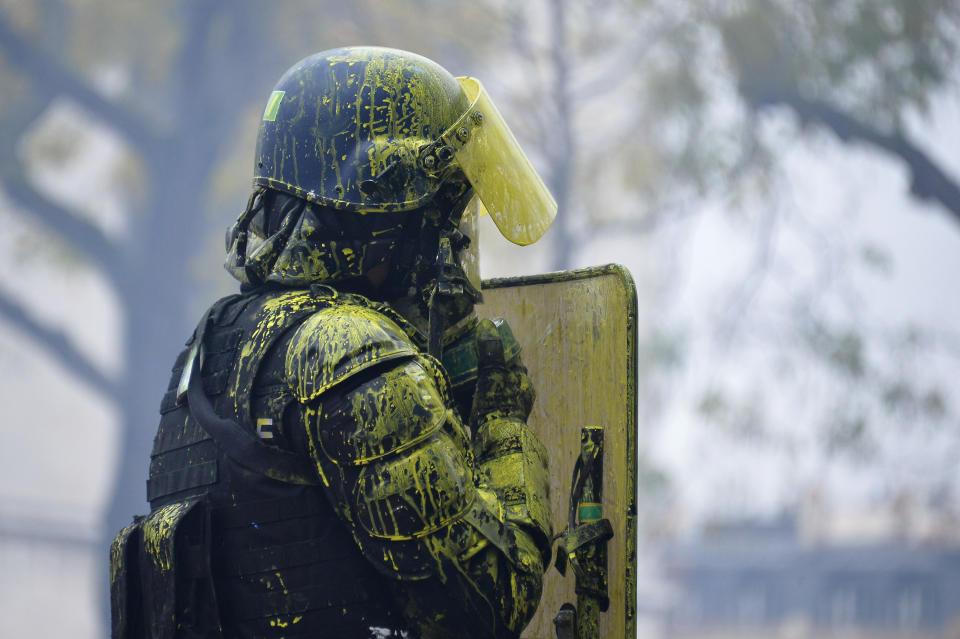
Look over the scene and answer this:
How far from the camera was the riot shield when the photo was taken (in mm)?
2059

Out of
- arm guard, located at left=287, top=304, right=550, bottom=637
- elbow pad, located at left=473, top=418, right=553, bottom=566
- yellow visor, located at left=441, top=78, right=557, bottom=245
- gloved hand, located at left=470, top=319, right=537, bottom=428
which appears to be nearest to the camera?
arm guard, located at left=287, top=304, right=550, bottom=637

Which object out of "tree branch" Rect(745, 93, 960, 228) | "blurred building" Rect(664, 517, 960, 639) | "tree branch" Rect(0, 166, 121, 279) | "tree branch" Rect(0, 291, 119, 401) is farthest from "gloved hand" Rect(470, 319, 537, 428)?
"tree branch" Rect(0, 166, 121, 279)

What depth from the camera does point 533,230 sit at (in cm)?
198

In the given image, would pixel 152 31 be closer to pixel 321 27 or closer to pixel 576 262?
pixel 321 27

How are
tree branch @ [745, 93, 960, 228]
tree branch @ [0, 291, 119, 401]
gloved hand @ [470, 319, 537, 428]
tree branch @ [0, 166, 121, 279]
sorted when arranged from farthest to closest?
tree branch @ [0, 166, 121, 279], tree branch @ [0, 291, 119, 401], tree branch @ [745, 93, 960, 228], gloved hand @ [470, 319, 537, 428]

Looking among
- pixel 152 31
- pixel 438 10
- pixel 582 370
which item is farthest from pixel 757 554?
pixel 582 370

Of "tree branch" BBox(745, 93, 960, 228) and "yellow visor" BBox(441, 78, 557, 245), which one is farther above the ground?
"tree branch" BBox(745, 93, 960, 228)

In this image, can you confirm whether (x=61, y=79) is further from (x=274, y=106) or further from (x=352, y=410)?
(x=352, y=410)

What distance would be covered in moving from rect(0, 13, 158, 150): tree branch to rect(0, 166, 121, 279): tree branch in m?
1.22

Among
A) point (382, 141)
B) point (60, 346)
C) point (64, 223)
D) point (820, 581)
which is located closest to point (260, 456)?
point (382, 141)

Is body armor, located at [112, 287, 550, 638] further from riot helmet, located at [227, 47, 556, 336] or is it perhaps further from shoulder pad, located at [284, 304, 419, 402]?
riot helmet, located at [227, 47, 556, 336]

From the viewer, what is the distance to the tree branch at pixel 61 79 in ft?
43.6

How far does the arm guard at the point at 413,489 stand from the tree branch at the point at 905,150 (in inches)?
417

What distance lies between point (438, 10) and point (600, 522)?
42.5 feet
